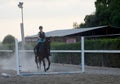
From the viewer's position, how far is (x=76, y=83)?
14008mm

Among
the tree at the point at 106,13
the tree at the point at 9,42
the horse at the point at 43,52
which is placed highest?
the tree at the point at 106,13

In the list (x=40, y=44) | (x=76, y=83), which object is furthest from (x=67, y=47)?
(x=76, y=83)

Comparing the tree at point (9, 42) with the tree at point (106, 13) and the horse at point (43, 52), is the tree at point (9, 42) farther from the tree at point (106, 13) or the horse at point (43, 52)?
the tree at point (106, 13)

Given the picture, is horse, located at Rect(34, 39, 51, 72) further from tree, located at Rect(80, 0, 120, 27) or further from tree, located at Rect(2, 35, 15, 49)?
tree, located at Rect(80, 0, 120, 27)

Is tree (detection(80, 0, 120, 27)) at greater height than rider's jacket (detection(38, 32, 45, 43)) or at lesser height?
greater

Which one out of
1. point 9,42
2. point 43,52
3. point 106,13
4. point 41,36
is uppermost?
point 106,13

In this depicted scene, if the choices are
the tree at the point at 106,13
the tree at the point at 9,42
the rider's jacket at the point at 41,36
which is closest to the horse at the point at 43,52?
the rider's jacket at the point at 41,36

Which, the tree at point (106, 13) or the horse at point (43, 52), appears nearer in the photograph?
the horse at point (43, 52)

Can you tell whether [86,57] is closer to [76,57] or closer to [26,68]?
[76,57]

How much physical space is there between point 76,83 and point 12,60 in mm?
13449

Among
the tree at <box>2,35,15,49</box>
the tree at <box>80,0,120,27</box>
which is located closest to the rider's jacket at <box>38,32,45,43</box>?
the tree at <box>2,35,15,49</box>

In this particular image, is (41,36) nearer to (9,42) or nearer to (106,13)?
(9,42)

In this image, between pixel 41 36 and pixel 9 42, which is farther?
pixel 9 42

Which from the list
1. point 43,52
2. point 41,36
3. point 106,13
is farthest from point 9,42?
point 41,36
